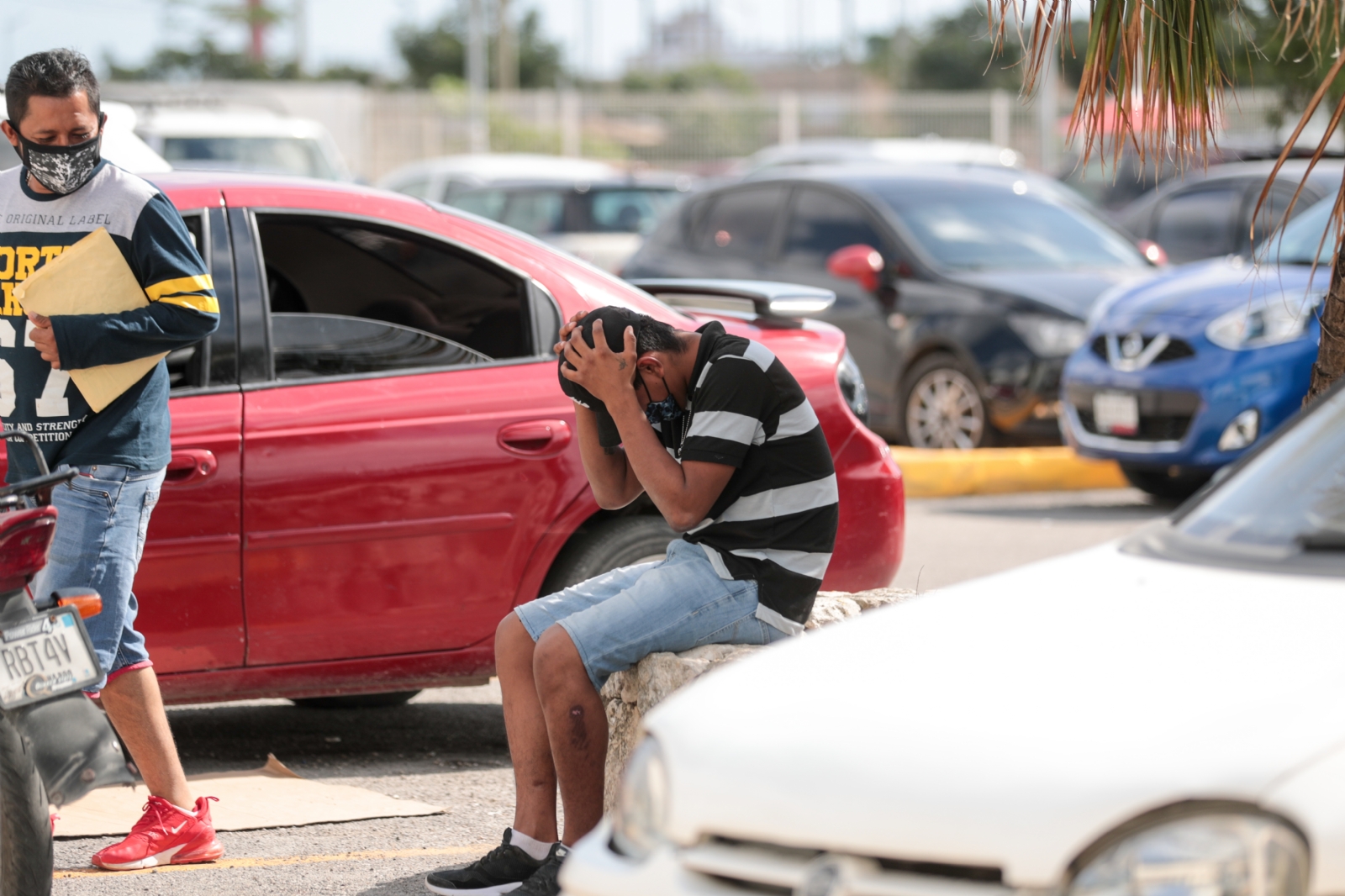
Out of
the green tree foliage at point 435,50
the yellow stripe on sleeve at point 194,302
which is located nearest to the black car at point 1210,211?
the yellow stripe on sleeve at point 194,302

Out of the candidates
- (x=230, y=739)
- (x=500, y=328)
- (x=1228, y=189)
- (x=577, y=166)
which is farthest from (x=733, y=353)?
(x=577, y=166)

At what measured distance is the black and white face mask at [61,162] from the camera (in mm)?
3623

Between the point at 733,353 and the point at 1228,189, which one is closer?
the point at 733,353

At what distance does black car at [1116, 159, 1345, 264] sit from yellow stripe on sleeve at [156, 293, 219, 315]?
8.28 m

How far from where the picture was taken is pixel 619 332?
3.57 m

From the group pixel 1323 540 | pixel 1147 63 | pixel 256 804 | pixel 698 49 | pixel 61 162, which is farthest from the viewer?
pixel 698 49

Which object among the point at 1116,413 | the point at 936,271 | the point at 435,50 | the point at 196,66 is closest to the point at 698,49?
the point at 435,50

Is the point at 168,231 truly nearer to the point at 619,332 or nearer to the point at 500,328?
the point at 619,332

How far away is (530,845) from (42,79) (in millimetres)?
1862

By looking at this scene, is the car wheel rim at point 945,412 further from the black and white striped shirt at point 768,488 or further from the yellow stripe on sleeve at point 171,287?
the yellow stripe on sleeve at point 171,287

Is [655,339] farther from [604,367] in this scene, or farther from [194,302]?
[194,302]

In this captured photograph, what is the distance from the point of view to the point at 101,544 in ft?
12.0

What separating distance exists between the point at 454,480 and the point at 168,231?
1.06 meters

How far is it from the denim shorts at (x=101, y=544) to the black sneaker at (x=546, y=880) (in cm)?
104
